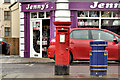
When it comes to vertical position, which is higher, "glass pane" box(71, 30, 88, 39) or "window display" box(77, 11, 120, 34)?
"window display" box(77, 11, 120, 34)

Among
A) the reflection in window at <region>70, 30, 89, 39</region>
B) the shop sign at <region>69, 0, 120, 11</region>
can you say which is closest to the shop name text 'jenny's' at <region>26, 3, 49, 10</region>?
the shop sign at <region>69, 0, 120, 11</region>

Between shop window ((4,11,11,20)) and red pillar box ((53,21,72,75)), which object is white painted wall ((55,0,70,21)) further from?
shop window ((4,11,11,20))

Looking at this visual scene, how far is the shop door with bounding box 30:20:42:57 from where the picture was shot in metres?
14.8

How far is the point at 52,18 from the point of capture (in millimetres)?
14383

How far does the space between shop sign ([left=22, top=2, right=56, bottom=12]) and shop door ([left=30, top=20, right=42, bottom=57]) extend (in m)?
0.86

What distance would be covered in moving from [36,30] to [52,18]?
1.43 metres

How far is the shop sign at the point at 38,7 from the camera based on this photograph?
1430cm

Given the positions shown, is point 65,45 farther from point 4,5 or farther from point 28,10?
point 4,5

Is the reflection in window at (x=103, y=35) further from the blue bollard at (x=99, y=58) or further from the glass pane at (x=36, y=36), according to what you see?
the glass pane at (x=36, y=36)

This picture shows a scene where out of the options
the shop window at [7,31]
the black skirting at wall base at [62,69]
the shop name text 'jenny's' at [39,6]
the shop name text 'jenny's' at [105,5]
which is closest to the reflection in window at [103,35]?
the shop name text 'jenny's' at [105,5]

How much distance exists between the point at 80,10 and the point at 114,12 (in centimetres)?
227

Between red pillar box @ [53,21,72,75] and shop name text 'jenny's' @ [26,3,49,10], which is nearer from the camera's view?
red pillar box @ [53,21,72,75]

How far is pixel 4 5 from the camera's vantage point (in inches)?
1307

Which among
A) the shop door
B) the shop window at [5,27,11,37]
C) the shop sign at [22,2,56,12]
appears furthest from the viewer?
the shop window at [5,27,11,37]
